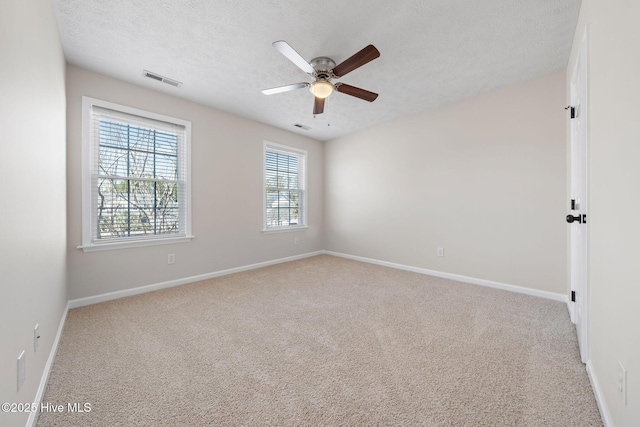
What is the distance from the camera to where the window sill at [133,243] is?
9.12 ft

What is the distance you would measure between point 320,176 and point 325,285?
273cm

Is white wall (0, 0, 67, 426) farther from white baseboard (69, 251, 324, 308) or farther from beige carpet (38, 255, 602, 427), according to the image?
white baseboard (69, 251, 324, 308)

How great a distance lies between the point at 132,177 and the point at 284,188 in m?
2.41

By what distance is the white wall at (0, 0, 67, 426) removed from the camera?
1.00m

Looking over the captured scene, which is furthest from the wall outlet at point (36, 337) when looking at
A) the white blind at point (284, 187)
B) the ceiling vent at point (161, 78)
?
the white blind at point (284, 187)

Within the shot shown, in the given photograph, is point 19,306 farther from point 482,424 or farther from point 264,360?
point 482,424

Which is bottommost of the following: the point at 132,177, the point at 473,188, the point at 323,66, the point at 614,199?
the point at 614,199

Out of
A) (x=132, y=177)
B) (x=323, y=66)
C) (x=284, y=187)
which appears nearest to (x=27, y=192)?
(x=132, y=177)

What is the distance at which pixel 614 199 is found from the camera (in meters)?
1.13

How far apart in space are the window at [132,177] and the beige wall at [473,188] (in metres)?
3.02

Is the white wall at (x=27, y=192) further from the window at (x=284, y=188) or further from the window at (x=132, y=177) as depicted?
the window at (x=284, y=188)

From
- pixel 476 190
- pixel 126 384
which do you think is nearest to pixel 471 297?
pixel 476 190

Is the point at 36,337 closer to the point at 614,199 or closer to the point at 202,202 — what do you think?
the point at 202,202

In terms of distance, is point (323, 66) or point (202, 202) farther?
point (202, 202)
